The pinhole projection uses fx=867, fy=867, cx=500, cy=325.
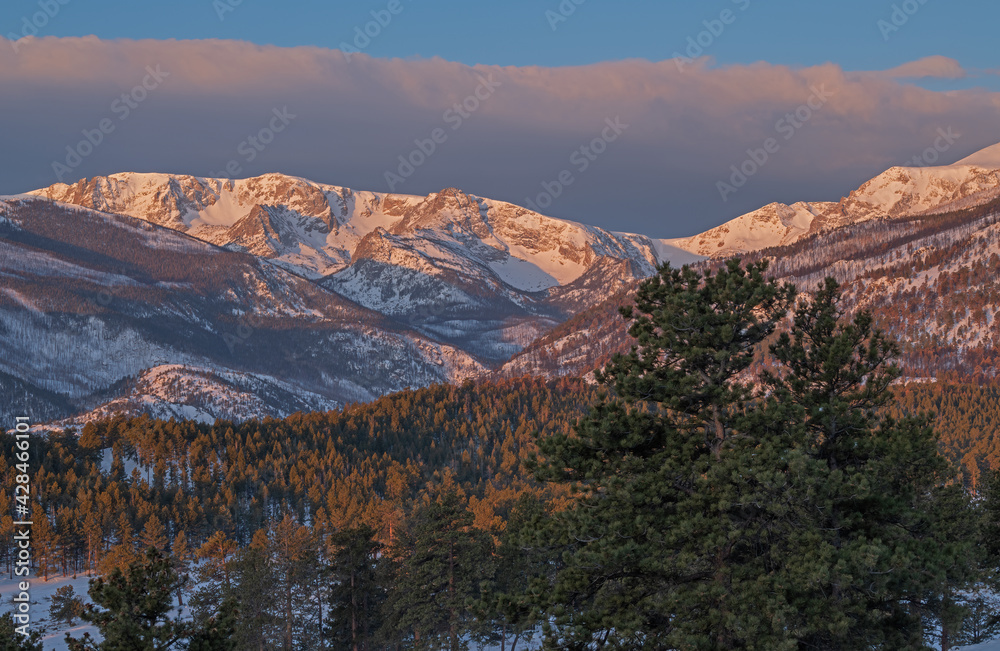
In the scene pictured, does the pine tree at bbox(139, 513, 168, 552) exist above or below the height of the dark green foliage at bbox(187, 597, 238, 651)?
above

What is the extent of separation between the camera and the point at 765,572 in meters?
25.4

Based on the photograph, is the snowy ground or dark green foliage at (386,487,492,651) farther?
the snowy ground

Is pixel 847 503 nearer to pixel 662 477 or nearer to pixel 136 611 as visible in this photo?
A: pixel 662 477

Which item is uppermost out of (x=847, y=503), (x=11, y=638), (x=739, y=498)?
(x=739, y=498)

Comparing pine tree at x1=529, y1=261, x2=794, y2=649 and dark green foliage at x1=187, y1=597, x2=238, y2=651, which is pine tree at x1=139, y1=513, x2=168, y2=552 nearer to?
dark green foliage at x1=187, y1=597, x2=238, y2=651

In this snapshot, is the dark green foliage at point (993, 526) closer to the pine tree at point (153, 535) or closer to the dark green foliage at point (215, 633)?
the dark green foliage at point (215, 633)

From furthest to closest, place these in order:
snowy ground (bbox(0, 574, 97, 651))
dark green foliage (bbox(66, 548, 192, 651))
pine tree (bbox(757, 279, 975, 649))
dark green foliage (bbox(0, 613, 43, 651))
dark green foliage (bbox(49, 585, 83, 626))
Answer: snowy ground (bbox(0, 574, 97, 651)), dark green foliage (bbox(49, 585, 83, 626)), dark green foliage (bbox(0, 613, 43, 651)), dark green foliage (bbox(66, 548, 192, 651)), pine tree (bbox(757, 279, 975, 649))

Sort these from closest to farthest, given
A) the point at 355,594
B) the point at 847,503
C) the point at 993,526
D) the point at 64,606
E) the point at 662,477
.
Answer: the point at 662,477 < the point at 847,503 < the point at 993,526 < the point at 355,594 < the point at 64,606

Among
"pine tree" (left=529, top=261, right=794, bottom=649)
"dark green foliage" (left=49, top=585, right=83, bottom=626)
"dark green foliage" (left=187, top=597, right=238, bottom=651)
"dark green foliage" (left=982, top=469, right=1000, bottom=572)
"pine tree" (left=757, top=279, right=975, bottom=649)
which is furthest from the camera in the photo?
"dark green foliage" (left=49, top=585, right=83, bottom=626)

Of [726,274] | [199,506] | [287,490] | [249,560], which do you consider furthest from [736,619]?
[287,490]

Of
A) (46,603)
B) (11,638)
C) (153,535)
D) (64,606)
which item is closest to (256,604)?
(11,638)

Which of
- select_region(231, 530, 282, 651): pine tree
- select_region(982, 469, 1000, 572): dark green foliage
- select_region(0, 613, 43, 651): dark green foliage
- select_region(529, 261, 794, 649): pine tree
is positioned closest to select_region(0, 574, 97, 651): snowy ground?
select_region(231, 530, 282, 651): pine tree

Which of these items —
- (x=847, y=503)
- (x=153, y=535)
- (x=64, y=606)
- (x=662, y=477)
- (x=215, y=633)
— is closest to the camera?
(x=662, y=477)

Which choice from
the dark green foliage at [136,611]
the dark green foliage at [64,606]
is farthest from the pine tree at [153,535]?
the dark green foliage at [136,611]
